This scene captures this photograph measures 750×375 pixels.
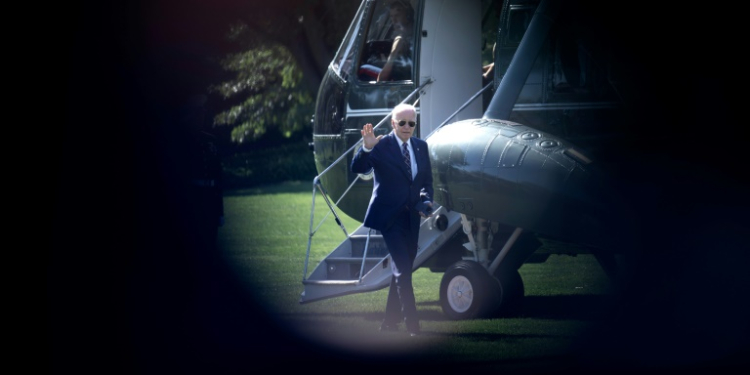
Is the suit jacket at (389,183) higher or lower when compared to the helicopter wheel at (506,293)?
higher

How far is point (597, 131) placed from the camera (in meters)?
11.0

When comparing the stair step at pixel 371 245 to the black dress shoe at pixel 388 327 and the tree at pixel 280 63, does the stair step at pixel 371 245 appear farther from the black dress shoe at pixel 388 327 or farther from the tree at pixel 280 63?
the tree at pixel 280 63

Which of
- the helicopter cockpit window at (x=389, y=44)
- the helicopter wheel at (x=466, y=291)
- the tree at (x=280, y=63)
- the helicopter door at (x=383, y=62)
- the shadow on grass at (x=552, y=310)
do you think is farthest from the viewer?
the tree at (x=280, y=63)

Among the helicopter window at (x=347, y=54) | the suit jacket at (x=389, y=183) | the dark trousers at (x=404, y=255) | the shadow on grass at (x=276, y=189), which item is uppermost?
the helicopter window at (x=347, y=54)

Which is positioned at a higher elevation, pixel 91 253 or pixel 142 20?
pixel 142 20

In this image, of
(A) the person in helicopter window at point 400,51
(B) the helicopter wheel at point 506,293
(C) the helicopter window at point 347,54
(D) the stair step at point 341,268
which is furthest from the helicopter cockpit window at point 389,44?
(B) the helicopter wheel at point 506,293

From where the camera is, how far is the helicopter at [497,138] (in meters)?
10.2

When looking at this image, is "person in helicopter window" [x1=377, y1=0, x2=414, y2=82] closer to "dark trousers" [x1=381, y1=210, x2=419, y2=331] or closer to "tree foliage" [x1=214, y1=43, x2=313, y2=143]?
"dark trousers" [x1=381, y1=210, x2=419, y2=331]

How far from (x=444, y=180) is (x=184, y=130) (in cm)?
508

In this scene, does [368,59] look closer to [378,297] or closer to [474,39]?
[474,39]

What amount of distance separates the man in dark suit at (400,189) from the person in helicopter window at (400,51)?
292cm

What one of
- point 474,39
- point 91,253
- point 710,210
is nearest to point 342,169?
point 474,39

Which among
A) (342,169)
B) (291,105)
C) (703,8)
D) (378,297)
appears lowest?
(291,105)

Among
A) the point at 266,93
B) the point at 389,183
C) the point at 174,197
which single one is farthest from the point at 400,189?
the point at 266,93
